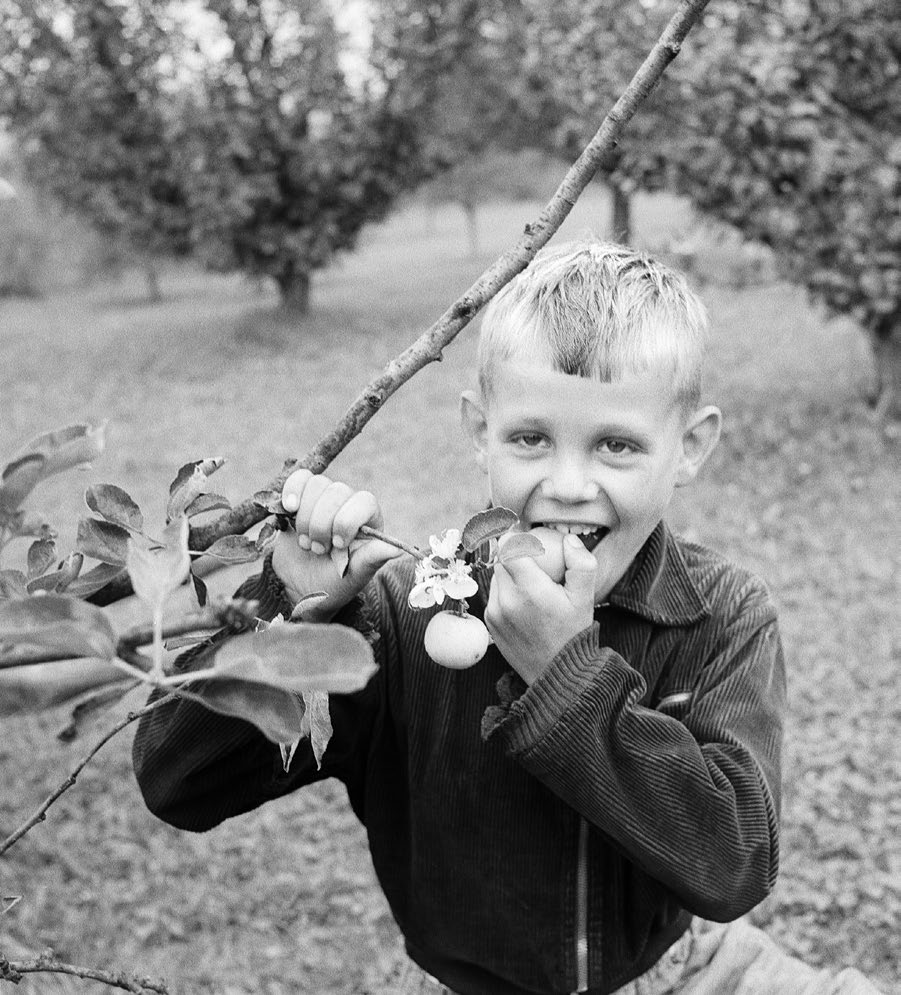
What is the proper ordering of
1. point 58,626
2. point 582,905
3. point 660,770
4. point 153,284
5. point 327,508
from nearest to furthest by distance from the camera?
point 58,626 < point 327,508 < point 660,770 < point 582,905 < point 153,284

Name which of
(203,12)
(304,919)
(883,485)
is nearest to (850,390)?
(883,485)

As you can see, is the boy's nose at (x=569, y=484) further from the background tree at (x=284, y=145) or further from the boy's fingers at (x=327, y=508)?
the background tree at (x=284, y=145)

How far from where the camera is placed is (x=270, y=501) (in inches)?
41.2

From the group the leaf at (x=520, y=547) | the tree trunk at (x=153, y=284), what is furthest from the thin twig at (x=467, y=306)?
the tree trunk at (x=153, y=284)

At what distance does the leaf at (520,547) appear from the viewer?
83 centimetres

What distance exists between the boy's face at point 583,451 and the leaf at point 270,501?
0.36 m

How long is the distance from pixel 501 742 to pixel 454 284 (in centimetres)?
1555

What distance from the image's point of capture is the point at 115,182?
11625 millimetres

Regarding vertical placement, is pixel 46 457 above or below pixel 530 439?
above

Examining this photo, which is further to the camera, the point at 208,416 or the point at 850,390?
the point at 208,416

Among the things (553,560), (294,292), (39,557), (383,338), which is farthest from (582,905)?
(294,292)

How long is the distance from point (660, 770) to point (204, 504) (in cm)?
62

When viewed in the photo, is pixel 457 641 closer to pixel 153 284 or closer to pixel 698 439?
pixel 698 439

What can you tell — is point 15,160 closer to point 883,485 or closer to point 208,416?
A: point 208,416
